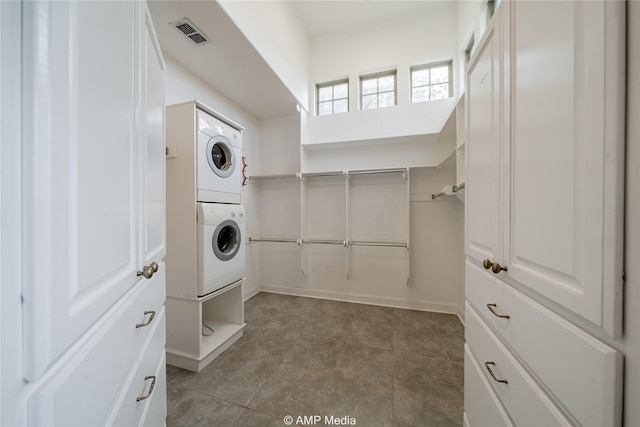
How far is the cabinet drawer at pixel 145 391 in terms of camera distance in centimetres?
62

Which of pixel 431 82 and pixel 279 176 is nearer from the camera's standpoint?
pixel 431 82

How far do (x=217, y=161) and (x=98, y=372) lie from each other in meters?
1.66

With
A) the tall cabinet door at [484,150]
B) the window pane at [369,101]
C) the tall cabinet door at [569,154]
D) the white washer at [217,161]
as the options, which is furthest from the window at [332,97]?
the tall cabinet door at [569,154]

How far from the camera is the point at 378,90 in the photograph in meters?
2.98

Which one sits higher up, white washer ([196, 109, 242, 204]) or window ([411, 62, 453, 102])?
window ([411, 62, 453, 102])

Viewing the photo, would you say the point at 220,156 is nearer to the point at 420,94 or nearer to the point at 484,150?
the point at 484,150

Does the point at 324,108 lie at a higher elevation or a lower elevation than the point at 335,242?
higher

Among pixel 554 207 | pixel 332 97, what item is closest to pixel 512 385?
pixel 554 207

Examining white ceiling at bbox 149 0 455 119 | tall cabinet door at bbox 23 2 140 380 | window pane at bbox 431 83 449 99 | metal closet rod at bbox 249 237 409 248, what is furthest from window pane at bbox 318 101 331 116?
tall cabinet door at bbox 23 2 140 380

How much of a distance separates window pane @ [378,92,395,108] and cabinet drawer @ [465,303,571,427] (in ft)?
8.99

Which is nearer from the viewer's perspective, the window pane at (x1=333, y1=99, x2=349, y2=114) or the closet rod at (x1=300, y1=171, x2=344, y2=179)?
the closet rod at (x1=300, y1=171, x2=344, y2=179)

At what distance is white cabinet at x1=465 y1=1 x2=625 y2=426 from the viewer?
386 mm

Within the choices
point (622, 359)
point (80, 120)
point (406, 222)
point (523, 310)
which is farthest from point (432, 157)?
point (80, 120)

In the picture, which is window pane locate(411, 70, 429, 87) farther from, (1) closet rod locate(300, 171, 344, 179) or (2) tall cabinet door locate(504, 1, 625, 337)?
(2) tall cabinet door locate(504, 1, 625, 337)
